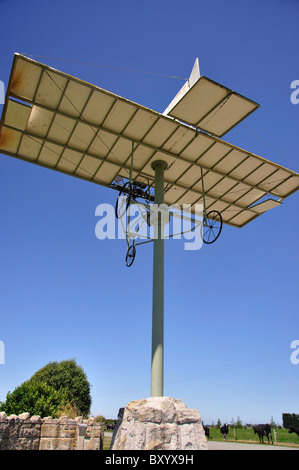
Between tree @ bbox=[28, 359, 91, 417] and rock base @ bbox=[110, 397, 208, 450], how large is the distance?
30262 mm

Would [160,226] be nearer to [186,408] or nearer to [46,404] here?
[186,408]

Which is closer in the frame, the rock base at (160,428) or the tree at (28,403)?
the rock base at (160,428)

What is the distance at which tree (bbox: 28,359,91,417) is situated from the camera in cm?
3719

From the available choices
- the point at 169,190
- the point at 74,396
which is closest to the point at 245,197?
the point at 169,190

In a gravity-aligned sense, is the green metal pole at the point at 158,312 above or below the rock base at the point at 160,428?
above

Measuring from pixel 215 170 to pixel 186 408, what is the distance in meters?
10.7

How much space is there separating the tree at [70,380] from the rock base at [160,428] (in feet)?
99.3

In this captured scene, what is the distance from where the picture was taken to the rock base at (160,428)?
881 cm

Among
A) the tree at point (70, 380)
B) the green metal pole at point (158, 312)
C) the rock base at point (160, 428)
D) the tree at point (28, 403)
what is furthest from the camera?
the tree at point (70, 380)

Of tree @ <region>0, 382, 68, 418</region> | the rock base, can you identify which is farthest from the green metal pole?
tree @ <region>0, 382, 68, 418</region>

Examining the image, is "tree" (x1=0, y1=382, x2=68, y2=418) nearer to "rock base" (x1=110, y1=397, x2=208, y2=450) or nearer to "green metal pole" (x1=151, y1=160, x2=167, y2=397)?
"green metal pole" (x1=151, y1=160, x2=167, y2=397)

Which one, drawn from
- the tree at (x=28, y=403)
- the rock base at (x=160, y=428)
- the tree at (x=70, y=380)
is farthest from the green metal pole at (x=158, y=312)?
the tree at (x=70, y=380)

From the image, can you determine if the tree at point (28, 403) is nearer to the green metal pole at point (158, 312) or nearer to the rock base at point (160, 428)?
the green metal pole at point (158, 312)

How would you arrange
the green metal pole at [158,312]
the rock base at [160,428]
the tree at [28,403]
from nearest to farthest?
1. the rock base at [160,428]
2. the green metal pole at [158,312]
3. the tree at [28,403]
